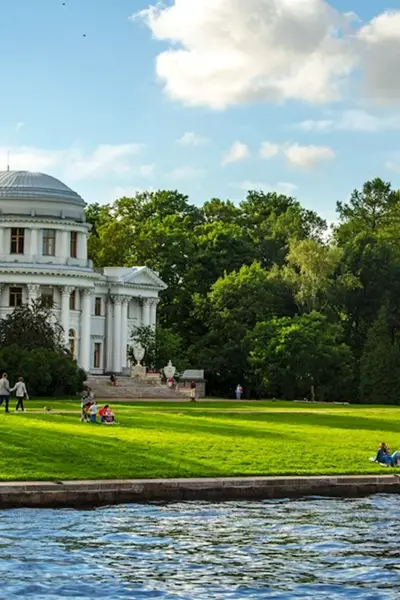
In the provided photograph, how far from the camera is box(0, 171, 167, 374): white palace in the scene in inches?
4035

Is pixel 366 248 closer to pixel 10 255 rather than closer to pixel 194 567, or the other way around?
pixel 10 255

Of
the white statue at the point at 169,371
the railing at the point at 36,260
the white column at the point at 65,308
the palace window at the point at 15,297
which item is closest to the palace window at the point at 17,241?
the railing at the point at 36,260

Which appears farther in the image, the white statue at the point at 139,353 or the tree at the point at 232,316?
the tree at the point at 232,316

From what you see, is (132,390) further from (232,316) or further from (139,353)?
(232,316)

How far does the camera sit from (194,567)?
82.8 feet

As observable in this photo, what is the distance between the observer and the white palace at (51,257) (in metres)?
102

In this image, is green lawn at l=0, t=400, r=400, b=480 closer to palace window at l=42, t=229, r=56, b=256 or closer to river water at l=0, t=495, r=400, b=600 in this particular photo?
river water at l=0, t=495, r=400, b=600

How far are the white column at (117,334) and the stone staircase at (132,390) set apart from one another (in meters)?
8.56

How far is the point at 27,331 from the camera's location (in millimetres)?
89125

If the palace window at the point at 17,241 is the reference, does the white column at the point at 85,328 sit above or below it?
below

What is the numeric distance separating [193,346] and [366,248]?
17720 millimetres

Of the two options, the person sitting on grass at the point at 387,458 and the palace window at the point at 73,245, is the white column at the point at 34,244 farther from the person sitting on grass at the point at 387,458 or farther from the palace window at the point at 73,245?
the person sitting on grass at the point at 387,458


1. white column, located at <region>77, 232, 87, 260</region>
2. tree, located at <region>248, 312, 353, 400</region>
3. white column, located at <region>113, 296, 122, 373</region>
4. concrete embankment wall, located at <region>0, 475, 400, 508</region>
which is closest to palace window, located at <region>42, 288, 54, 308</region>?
white column, located at <region>77, 232, 87, 260</region>

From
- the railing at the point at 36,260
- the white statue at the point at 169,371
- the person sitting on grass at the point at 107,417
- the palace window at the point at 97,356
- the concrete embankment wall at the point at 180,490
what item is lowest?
the concrete embankment wall at the point at 180,490
